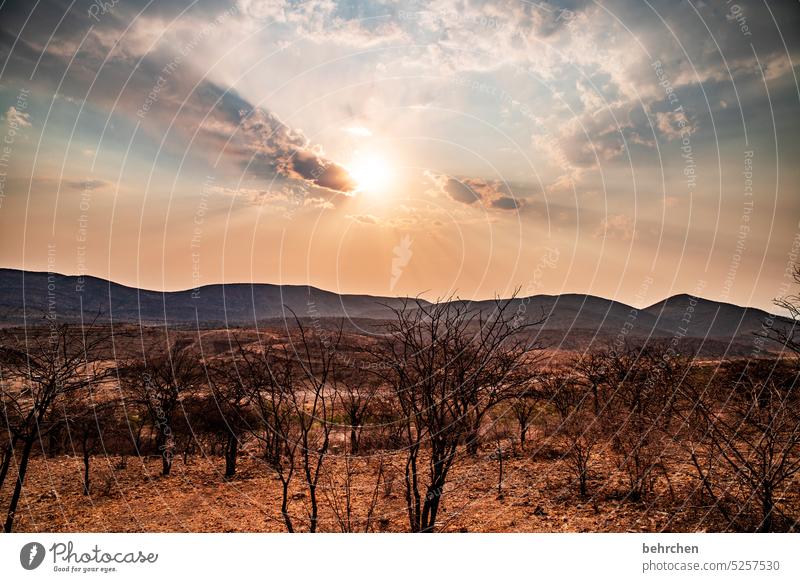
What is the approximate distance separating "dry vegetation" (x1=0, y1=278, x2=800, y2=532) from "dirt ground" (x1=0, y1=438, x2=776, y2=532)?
0.24ft

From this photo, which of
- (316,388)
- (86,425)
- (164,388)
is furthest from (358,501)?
(164,388)

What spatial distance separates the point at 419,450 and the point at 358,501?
83.7 inches

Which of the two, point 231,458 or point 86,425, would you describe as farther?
point 231,458

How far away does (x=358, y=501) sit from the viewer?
10195 mm

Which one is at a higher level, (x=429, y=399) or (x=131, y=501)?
(x=429, y=399)

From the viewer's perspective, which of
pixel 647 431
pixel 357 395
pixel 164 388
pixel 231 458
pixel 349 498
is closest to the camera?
pixel 349 498

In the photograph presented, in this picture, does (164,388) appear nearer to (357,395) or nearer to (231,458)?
(231,458)

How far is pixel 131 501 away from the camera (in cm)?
1162

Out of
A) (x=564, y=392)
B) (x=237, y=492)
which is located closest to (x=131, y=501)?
(x=237, y=492)

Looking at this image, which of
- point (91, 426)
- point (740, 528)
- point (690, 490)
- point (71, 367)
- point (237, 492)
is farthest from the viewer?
point (91, 426)

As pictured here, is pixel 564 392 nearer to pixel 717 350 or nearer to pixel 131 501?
pixel 131 501

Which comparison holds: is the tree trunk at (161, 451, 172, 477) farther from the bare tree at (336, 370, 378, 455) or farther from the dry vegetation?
the bare tree at (336, 370, 378, 455)
